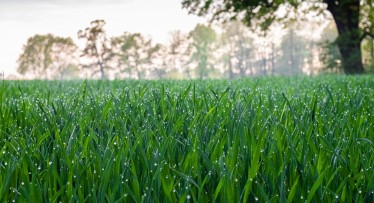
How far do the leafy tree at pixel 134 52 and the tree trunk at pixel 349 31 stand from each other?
206ft

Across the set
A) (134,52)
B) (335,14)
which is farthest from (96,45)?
(335,14)

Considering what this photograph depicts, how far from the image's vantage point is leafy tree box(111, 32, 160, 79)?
91.2 meters

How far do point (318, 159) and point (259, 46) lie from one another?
109m

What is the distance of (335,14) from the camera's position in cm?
3045

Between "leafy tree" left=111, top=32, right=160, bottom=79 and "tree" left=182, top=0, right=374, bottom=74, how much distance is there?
198 feet

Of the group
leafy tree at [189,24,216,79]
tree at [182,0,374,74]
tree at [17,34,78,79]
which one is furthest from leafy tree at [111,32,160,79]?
tree at [182,0,374,74]

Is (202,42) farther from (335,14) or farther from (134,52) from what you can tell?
(335,14)

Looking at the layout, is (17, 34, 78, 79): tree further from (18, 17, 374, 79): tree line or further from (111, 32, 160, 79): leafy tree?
(111, 32, 160, 79): leafy tree

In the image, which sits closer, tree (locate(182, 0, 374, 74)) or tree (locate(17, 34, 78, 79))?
tree (locate(182, 0, 374, 74))

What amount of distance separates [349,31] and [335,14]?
5.11 ft

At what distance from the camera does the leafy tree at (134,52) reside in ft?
299

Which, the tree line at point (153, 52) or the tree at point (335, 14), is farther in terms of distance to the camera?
the tree line at point (153, 52)

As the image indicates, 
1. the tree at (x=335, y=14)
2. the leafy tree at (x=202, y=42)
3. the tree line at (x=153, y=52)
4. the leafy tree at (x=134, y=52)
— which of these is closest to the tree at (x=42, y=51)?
the tree line at (x=153, y=52)

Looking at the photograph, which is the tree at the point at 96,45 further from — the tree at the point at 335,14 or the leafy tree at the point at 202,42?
the tree at the point at 335,14
